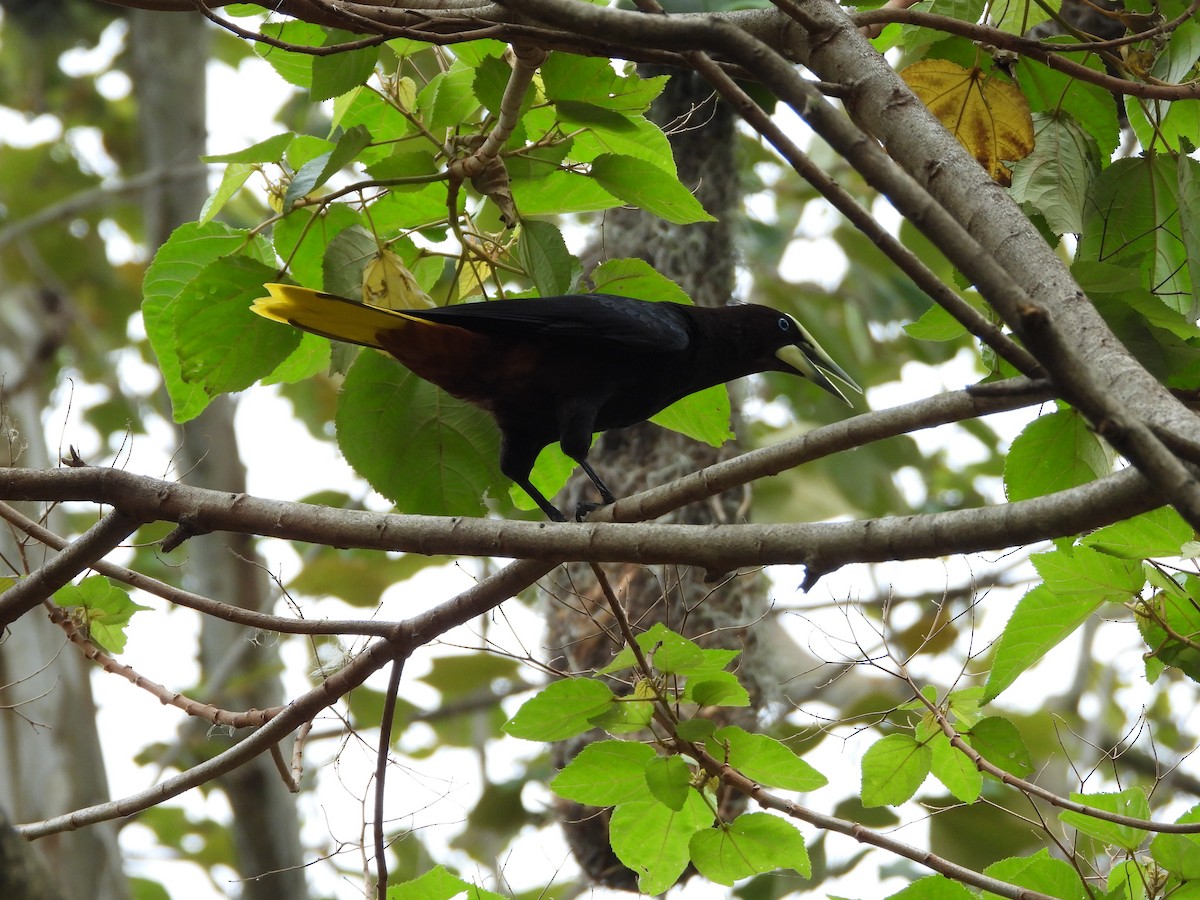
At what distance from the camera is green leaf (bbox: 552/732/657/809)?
190 cm

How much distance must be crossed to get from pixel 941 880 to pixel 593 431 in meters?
Answer: 1.49

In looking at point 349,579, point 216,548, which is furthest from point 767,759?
point 216,548

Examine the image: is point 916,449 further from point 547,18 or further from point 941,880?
point 547,18

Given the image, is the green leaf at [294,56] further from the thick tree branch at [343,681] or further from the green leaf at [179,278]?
the thick tree branch at [343,681]

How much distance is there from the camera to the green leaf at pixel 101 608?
2.15 meters

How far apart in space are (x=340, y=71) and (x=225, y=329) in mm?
566

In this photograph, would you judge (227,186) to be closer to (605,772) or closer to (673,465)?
(605,772)

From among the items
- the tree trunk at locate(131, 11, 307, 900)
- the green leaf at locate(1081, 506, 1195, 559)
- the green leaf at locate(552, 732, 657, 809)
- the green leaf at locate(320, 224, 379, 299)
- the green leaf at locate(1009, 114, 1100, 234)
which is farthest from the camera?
the tree trunk at locate(131, 11, 307, 900)

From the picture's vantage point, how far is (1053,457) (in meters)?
1.96

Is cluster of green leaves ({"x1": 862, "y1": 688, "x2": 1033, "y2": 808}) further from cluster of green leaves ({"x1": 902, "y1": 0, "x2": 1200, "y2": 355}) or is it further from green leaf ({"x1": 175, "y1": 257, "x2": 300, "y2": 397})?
green leaf ({"x1": 175, "y1": 257, "x2": 300, "y2": 397})

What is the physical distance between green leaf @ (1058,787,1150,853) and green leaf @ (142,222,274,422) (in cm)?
176

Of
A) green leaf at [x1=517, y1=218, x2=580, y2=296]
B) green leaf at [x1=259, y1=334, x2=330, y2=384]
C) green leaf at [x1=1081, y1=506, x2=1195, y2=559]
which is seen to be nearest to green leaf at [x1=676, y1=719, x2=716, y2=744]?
green leaf at [x1=1081, y1=506, x2=1195, y2=559]

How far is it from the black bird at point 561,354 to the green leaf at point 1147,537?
129 cm

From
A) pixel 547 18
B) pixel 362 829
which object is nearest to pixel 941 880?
pixel 362 829
